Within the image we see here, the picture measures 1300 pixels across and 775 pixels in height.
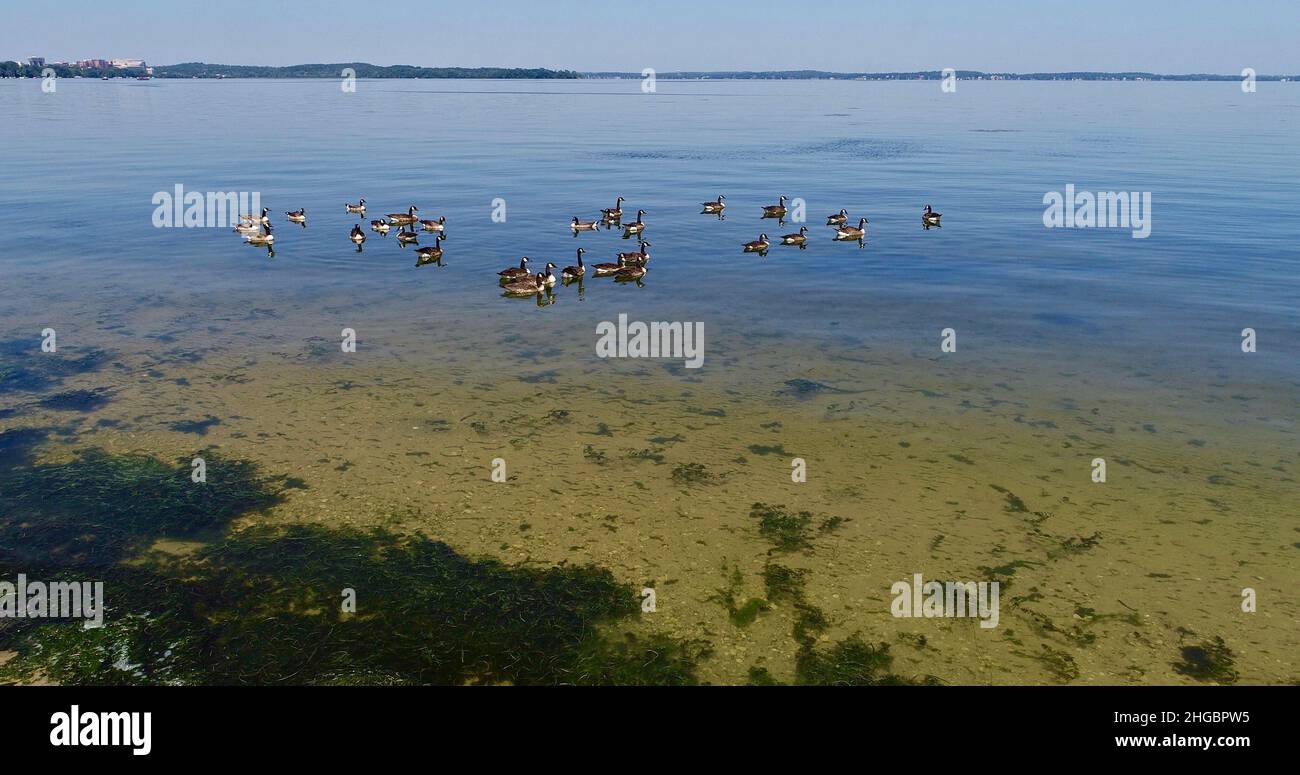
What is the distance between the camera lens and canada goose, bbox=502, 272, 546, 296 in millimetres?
29391

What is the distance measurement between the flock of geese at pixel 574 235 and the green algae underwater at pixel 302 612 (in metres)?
16.2

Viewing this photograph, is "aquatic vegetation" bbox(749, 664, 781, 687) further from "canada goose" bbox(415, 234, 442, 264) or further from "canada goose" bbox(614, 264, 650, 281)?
"canada goose" bbox(415, 234, 442, 264)

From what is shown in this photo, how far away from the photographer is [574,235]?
38844mm

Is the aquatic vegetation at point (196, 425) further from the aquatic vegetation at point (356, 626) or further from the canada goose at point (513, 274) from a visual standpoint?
the canada goose at point (513, 274)

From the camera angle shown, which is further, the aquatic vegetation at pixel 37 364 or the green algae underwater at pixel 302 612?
the aquatic vegetation at pixel 37 364

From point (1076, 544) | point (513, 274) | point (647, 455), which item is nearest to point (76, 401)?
point (647, 455)

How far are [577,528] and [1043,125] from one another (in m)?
120

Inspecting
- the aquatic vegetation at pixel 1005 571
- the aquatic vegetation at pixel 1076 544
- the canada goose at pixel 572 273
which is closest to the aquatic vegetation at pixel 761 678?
the aquatic vegetation at pixel 1005 571

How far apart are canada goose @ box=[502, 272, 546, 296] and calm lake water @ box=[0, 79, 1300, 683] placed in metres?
0.80

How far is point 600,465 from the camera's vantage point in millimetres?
16375

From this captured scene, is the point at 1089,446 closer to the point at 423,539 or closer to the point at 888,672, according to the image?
the point at 888,672

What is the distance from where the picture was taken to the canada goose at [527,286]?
1157 inches

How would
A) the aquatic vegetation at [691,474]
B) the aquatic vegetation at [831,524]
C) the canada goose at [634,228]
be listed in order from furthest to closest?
1. the canada goose at [634,228]
2. the aquatic vegetation at [691,474]
3. the aquatic vegetation at [831,524]

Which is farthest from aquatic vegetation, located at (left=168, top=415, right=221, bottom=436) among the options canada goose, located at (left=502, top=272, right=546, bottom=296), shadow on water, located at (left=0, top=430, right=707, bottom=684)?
canada goose, located at (left=502, top=272, right=546, bottom=296)
